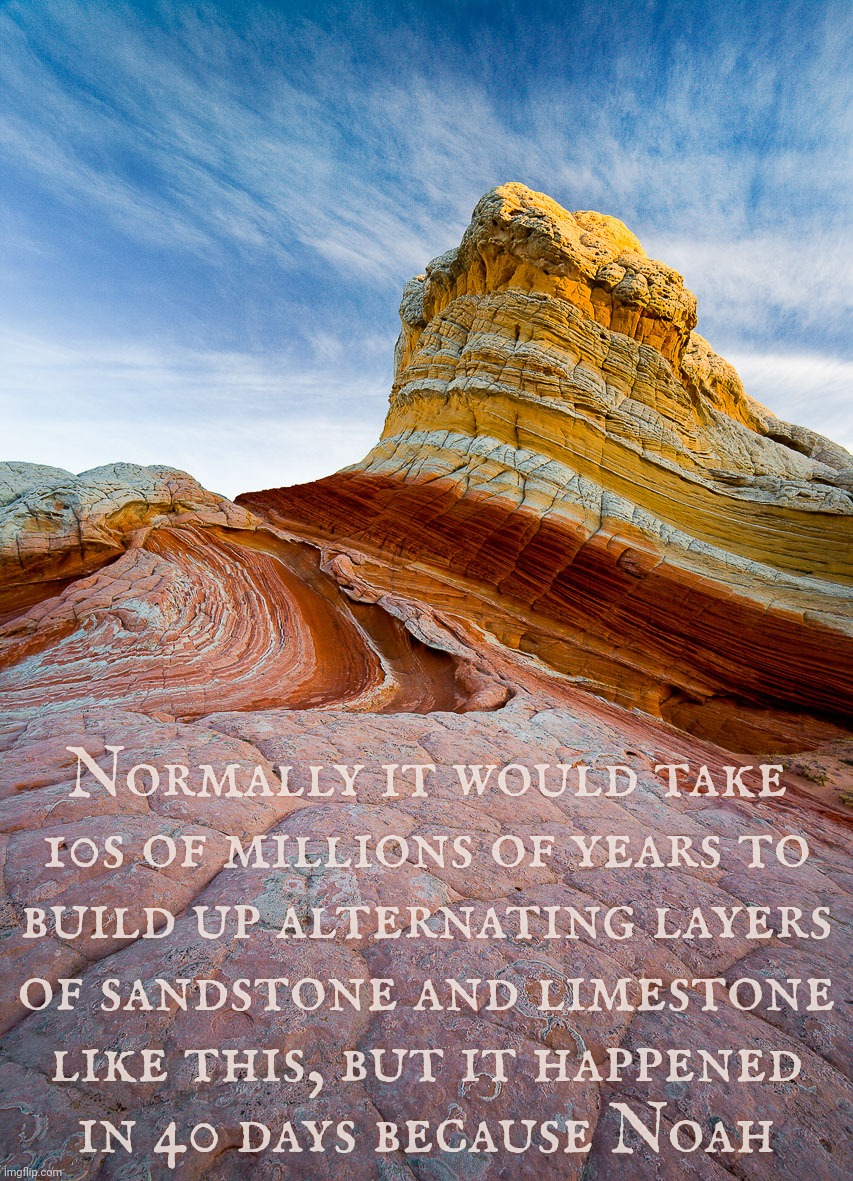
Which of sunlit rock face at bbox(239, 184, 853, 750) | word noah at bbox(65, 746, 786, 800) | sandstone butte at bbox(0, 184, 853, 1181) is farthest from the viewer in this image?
sunlit rock face at bbox(239, 184, 853, 750)

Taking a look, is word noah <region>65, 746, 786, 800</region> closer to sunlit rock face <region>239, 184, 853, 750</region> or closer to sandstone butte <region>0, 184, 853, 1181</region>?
sandstone butte <region>0, 184, 853, 1181</region>

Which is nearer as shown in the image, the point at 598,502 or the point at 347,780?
the point at 347,780

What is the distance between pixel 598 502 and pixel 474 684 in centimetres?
627

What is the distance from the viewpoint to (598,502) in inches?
460

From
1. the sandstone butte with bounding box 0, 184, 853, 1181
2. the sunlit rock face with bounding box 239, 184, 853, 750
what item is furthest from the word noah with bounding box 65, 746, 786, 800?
the sunlit rock face with bounding box 239, 184, 853, 750

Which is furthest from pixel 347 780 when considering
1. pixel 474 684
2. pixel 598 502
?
pixel 598 502

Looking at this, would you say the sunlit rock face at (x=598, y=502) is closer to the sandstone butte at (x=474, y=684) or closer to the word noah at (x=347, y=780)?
the sandstone butte at (x=474, y=684)

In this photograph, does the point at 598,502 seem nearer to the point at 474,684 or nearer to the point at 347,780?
the point at 474,684

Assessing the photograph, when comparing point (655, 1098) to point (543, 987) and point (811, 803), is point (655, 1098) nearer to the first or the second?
point (543, 987)

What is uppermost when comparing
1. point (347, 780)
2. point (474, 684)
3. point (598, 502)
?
point (598, 502)

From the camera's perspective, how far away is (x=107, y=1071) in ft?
5.81

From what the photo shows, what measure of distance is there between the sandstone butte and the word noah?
0.40 ft

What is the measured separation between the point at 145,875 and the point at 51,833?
0.74 m

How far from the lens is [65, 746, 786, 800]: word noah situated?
11.8 feet
